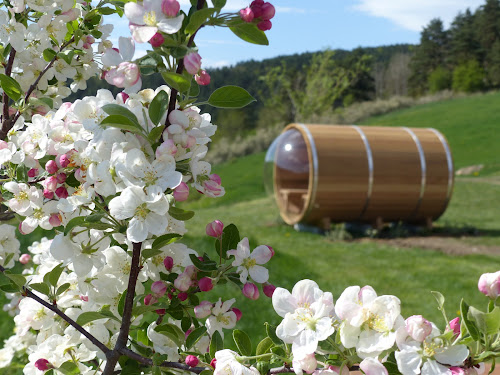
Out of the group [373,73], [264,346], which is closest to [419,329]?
[264,346]

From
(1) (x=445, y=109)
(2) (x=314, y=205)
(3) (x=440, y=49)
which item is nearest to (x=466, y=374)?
(2) (x=314, y=205)

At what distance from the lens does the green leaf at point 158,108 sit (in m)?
1.02

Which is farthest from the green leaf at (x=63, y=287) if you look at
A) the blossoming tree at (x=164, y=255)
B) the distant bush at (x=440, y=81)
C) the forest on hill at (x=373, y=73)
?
the distant bush at (x=440, y=81)

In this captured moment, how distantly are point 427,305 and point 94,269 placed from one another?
4365mm

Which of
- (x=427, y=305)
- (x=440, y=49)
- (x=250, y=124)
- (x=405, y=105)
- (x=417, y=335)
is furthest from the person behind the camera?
(x=440, y=49)

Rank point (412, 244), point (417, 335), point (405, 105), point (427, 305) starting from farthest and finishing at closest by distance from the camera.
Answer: point (405, 105), point (412, 244), point (427, 305), point (417, 335)

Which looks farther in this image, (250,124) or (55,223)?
(250,124)

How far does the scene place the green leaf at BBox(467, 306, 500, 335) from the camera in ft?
2.74

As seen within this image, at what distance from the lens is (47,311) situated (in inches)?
57.7

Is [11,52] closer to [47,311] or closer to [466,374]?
[47,311]

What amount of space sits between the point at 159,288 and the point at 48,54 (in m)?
0.97

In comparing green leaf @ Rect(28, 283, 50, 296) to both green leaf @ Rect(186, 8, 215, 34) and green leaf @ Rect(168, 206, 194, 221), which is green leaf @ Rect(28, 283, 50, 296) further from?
green leaf @ Rect(186, 8, 215, 34)

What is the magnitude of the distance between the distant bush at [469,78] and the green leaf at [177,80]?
3879cm

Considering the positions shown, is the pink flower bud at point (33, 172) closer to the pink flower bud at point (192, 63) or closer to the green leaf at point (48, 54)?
the green leaf at point (48, 54)
